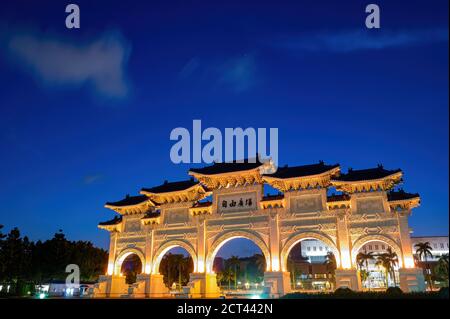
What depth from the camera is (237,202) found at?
84.8 ft

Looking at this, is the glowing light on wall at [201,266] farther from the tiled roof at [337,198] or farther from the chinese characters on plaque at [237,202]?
the tiled roof at [337,198]

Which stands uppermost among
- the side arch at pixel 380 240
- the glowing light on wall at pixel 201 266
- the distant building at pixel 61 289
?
the side arch at pixel 380 240

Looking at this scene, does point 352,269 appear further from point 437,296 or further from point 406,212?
point 437,296

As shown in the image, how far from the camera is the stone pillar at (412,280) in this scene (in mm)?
20359

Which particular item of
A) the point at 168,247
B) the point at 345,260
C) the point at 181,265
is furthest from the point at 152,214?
the point at 181,265

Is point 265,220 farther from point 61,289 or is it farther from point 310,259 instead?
point 310,259

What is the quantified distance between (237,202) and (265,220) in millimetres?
2537

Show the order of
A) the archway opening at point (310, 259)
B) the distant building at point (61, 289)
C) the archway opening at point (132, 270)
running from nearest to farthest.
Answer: the distant building at point (61, 289) → the archway opening at point (132, 270) → the archway opening at point (310, 259)

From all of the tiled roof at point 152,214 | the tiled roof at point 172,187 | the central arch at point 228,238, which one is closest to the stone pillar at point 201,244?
the central arch at point 228,238

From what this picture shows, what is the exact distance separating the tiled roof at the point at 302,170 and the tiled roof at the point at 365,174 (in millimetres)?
1145

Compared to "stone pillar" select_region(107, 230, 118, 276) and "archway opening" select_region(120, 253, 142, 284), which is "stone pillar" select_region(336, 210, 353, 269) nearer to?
"stone pillar" select_region(107, 230, 118, 276)
